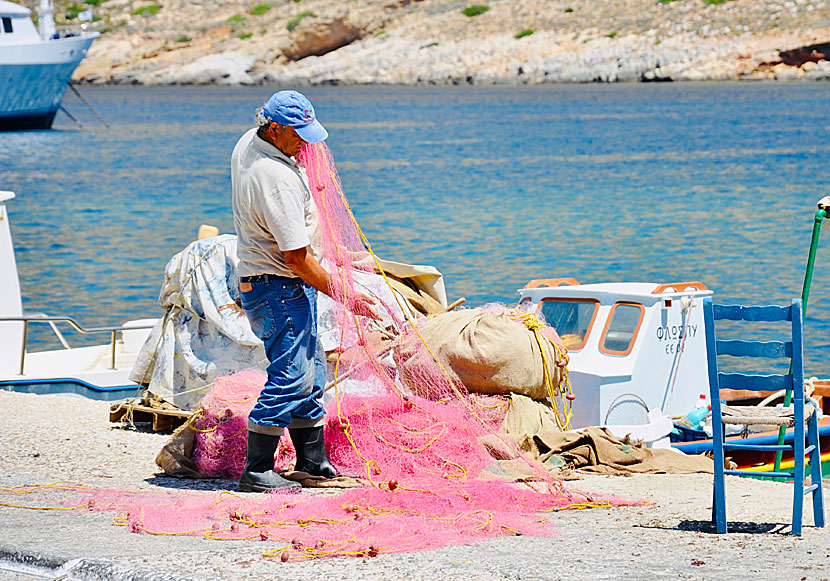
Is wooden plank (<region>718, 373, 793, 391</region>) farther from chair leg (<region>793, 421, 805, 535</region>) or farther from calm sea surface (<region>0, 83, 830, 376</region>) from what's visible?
calm sea surface (<region>0, 83, 830, 376</region>)

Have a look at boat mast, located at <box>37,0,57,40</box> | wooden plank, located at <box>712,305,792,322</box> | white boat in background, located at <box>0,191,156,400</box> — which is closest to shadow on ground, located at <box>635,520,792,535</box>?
wooden plank, located at <box>712,305,792,322</box>

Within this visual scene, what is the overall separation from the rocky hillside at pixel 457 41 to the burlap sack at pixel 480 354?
361 ft

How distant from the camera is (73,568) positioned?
5.02 meters

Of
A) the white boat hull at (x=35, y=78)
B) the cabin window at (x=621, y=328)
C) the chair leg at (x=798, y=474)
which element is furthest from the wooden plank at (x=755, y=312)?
the white boat hull at (x=35, y=78)

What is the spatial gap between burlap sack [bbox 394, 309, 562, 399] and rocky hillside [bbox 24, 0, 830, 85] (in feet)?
361

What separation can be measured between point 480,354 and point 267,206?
227 centimetres

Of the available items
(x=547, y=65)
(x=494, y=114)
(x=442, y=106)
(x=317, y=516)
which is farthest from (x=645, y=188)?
(x=547, y=65)

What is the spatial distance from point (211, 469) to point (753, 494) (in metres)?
3.12

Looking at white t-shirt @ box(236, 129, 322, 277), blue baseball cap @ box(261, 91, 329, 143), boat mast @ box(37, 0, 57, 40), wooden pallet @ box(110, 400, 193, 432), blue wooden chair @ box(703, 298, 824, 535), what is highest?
blue baseball cap @ box(261, 91, 329, 143)

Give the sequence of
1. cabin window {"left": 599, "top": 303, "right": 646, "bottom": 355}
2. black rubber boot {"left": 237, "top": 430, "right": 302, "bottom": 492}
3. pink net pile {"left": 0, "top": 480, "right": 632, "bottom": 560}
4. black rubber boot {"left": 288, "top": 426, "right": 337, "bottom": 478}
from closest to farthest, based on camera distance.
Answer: pink net pile {"left": 0, "top": 480, "right": 632, "bottom": 560}
black rubber boot {"left": 237, "top": 430, "right": 302, "bottom": 492}
black rubber boot {"left": 288, "top": 426, "right": 337, "bottom": 478}
cabin window {"left": 599, "top": 303, "right": 646, "bottom": 355}

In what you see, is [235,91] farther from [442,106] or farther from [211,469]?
[211,469]

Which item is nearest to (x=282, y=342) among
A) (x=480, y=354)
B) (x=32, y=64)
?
(x=480, y=354)

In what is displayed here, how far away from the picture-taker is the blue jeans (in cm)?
631

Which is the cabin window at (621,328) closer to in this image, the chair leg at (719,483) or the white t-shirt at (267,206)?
the chair leg at (719,483)
